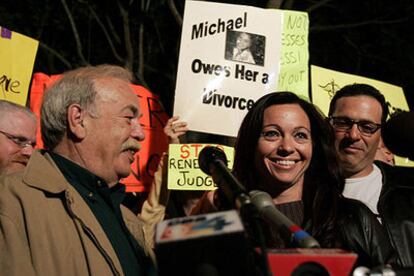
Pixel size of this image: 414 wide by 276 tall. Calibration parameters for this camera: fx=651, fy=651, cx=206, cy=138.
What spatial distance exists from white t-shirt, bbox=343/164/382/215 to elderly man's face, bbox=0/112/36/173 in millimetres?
2069

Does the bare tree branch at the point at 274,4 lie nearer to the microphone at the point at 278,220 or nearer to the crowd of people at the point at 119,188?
the crowd of people at the point at 119,188

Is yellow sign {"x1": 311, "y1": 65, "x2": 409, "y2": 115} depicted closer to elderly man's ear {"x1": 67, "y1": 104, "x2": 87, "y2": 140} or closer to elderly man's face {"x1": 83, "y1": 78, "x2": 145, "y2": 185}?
elderly man's face {"x1": 83, "y1": 78, "x2": 145, "y2": 185}

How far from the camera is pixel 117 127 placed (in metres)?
2.81

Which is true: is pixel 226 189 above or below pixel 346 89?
below

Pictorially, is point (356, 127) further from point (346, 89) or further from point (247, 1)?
point (247, 1)

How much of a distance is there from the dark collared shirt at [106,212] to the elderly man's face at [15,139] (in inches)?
65.4

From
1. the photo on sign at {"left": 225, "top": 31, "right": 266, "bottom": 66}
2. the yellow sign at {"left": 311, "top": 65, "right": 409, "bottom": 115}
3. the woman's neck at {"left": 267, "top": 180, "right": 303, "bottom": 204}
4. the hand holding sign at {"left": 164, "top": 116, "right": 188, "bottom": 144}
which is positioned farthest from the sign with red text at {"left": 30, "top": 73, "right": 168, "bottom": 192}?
the woman's neck at {"left": 267, "top": 180, "right": 303, "bottom": 204}

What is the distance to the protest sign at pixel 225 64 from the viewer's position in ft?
15.5

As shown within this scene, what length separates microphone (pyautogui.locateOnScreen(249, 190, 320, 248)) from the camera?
Answer: 1.55m

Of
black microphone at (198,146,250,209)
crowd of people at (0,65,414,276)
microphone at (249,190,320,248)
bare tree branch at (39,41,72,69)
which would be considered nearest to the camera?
microphone at (249,190,320,248)

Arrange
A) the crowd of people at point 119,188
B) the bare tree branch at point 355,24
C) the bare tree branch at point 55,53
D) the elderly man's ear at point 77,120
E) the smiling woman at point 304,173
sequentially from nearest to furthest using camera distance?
1. the crowd of people at point 119,188
2. the elderly man's ear at point 77,120
3. the smiling woman at point 304,173
4. the bare tree branch at point 355,24
5. the bare tree branch at point 55,53

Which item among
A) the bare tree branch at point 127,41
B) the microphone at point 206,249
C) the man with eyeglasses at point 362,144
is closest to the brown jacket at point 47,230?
the microphone at point 206,249

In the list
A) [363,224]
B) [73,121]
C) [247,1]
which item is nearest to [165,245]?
[73,121]

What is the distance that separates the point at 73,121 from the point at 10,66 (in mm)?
2418
